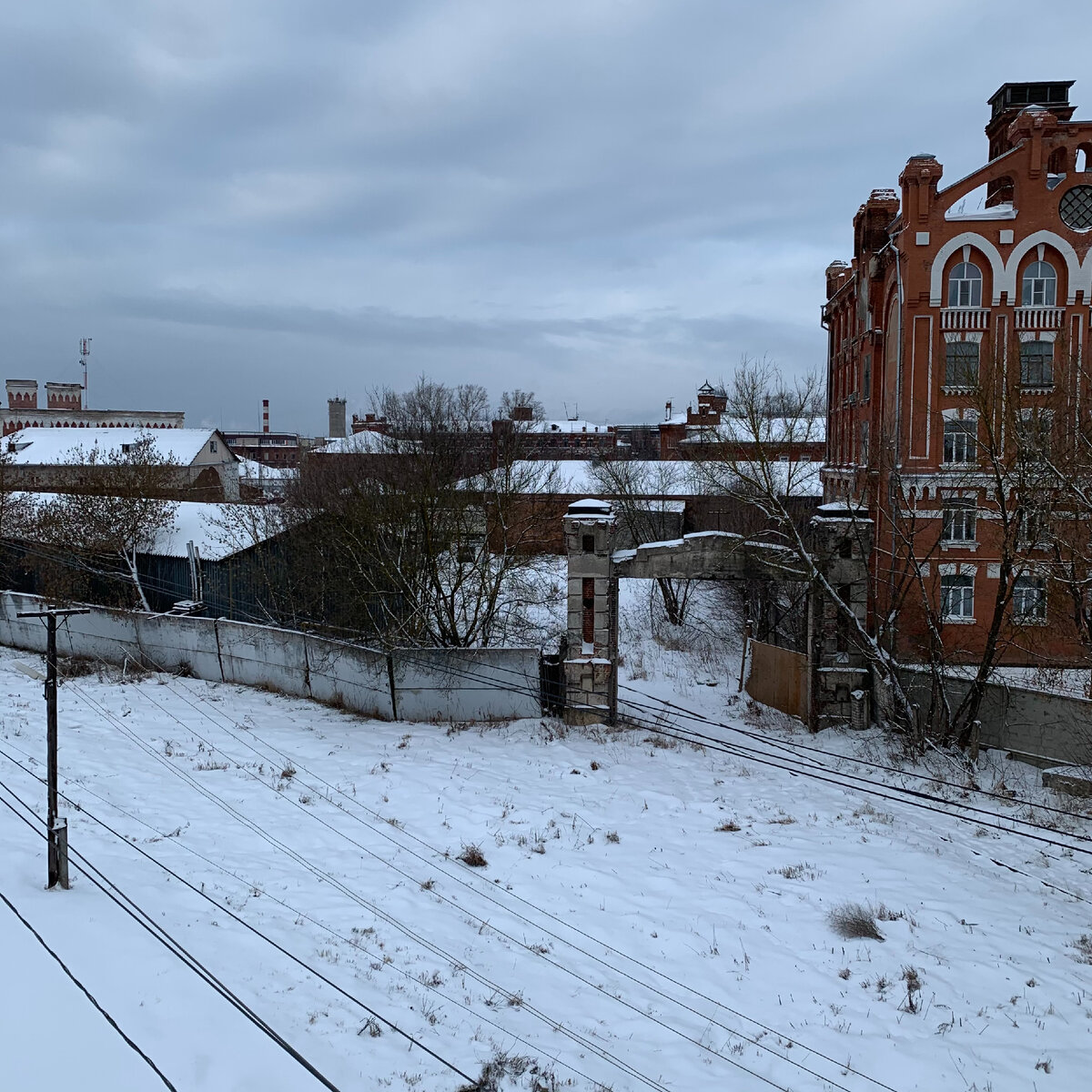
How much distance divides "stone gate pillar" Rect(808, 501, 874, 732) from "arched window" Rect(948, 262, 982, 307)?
9706 millimetres

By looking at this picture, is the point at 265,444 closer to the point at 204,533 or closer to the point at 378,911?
the point at 204,533

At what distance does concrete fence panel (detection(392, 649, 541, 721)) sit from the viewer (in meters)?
20.3

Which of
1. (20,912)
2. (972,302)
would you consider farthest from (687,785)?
(972,302)

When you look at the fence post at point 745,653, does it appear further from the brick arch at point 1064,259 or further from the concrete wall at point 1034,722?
the brick arch at point 1064,259

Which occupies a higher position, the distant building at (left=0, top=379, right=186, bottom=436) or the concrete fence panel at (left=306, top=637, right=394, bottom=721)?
the distant building at (left=0, top=379, right=186, bottom=436)

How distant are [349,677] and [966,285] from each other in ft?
67.3

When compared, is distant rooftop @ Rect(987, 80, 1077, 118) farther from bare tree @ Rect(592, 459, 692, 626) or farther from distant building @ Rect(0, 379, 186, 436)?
distant building @ Rect(0, 379, 186, 436)

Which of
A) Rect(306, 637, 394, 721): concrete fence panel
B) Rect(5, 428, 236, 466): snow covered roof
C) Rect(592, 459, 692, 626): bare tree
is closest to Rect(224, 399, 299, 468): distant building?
Rect(5, 428, 236, 466): snow covered roof

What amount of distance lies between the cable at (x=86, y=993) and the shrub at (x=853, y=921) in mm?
7637

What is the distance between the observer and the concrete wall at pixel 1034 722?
16859 millimetres

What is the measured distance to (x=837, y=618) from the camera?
20047 millimetres

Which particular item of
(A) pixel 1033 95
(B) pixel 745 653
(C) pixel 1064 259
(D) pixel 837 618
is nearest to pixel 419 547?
(B) pixel 745 653

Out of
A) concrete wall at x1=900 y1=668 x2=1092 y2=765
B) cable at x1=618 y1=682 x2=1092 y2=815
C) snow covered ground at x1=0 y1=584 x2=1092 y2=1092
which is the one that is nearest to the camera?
snow covered ground at x1=0 y1=584 x2=1092 y2=1092

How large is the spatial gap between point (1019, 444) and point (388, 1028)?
1426 centimetres
